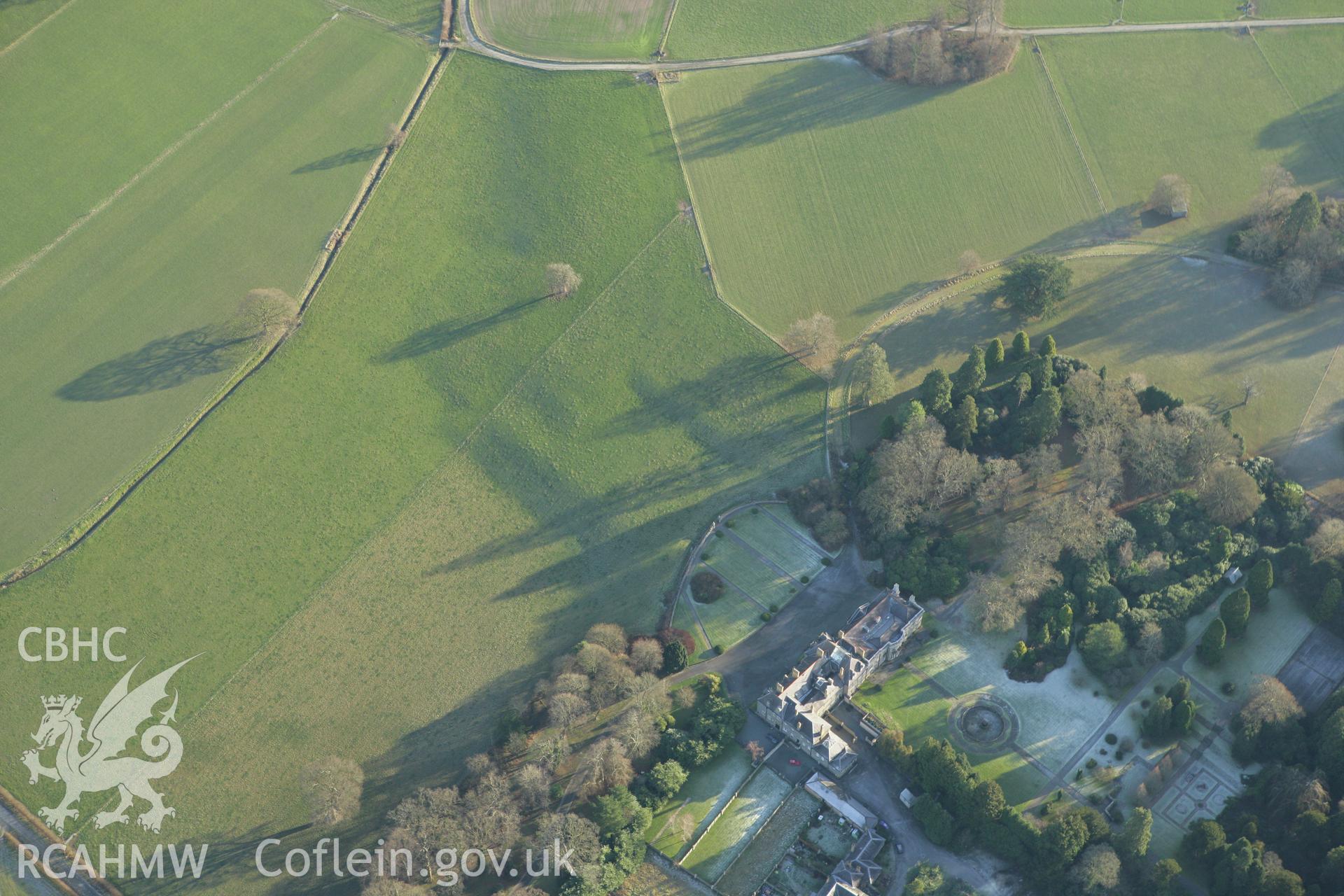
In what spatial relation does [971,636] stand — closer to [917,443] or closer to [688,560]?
[917,443]

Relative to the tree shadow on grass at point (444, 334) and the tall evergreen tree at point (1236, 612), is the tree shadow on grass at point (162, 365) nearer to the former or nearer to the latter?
the tree shadow on grass at point (444, 334)

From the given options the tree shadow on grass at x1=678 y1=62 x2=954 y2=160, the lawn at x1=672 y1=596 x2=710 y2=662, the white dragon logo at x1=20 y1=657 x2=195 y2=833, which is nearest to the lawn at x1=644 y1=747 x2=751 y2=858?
the lawn at x1=672 y1=596 x2=710 y2=662

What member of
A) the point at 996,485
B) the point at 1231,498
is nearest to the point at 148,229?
the point at 996,485

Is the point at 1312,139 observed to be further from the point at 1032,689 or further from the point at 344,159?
→ the point at 344,159

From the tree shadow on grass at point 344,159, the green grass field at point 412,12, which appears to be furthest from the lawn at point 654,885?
the green grass field at point 412,12

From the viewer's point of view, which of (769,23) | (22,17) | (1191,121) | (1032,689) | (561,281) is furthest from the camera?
(22,17)

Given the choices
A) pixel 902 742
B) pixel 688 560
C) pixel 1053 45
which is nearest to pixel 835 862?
pixel 902 742
